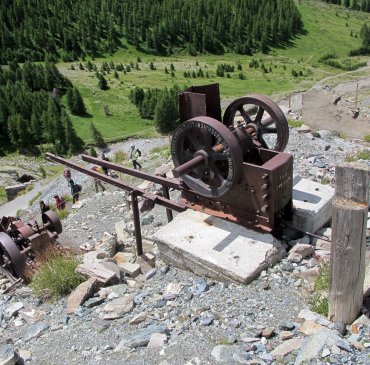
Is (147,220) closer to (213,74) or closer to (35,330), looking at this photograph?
(35,330)

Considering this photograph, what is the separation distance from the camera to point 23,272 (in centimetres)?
986

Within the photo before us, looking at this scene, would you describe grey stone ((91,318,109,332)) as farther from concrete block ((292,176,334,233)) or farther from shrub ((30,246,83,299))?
concrete block ((292,176,334,233))

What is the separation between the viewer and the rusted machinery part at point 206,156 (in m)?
7.73

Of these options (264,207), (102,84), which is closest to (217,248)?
(264,207)

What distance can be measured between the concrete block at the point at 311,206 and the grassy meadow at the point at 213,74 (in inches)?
1401

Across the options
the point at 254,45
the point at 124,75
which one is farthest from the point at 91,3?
the point at 124,75

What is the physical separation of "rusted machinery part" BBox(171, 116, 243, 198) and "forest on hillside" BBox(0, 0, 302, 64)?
77441mm

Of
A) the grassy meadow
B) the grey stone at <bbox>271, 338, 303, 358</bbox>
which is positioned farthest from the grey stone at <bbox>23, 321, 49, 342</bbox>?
the grassy meadow

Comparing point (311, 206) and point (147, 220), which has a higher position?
point (311, 206)

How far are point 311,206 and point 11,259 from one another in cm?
607

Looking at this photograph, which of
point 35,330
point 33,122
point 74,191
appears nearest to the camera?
point 35,330

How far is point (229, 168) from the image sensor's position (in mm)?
7820

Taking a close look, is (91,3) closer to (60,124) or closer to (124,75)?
(124,75)

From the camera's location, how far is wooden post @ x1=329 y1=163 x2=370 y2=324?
198 inches
